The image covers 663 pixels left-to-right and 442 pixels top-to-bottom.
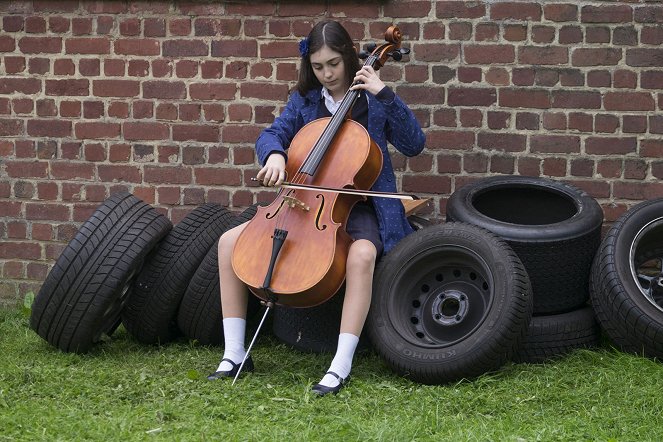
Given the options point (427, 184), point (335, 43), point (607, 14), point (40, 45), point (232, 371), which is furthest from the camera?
point (40, 45)

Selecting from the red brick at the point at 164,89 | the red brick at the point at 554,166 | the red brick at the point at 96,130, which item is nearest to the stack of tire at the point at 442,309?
the red brick at the point at 554,166

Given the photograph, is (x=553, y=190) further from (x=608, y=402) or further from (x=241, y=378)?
(x=241, y=378)

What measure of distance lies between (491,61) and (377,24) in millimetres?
600

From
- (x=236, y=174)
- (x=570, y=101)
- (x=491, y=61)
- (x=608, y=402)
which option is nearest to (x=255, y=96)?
(x=236, y=174)

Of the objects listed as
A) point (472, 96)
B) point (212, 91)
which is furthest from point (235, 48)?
point (472, 96)

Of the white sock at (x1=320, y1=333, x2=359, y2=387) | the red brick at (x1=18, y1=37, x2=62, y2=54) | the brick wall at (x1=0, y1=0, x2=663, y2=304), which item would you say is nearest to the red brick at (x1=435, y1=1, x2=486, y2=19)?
the brick wall at (x1=0, y1=0, x2=663, y2=304)

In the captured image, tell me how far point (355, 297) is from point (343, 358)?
248 mm

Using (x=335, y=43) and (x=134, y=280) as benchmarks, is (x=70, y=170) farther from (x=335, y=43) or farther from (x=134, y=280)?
(x=335, y=43)

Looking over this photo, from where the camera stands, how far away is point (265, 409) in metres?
3.67

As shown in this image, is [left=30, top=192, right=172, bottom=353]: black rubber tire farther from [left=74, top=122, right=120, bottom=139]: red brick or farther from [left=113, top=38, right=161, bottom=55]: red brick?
→ [left=113, top=38, right=161, bottom=55]: red brick

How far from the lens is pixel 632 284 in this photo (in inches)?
166

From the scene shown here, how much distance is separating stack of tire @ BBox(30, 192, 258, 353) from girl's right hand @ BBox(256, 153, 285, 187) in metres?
0.53

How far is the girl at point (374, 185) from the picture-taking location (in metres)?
4.04

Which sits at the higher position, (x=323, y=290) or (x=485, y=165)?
(x=485, y=165)
